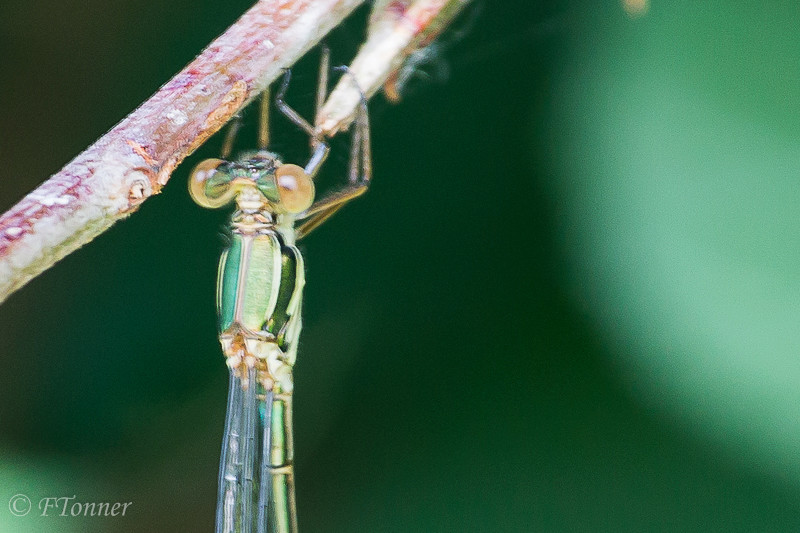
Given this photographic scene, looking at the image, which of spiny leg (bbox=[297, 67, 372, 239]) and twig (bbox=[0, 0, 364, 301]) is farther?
spiny leg (bbox=[297, 67, 372, 239])

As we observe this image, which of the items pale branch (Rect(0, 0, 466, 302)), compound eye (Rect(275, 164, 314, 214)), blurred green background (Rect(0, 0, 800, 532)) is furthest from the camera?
blurred green background (Rect(0, 0, 800, 532))

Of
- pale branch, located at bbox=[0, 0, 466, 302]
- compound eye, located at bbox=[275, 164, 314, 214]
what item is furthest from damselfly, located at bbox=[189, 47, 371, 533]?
pale branch, located at bbox=[0, 0, 466, 302]

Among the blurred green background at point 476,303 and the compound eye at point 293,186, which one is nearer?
the compound eye at point 293,186

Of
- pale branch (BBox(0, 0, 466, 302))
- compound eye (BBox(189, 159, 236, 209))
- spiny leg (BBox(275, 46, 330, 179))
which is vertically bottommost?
pale branch (BBox(0, 0, 466, 302))

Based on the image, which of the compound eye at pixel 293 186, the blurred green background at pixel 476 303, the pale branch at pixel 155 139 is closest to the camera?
the pale branch at pixel 155 139

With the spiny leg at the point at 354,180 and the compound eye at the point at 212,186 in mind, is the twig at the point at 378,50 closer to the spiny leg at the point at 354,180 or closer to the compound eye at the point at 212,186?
the spiny leg at the point at 354,180

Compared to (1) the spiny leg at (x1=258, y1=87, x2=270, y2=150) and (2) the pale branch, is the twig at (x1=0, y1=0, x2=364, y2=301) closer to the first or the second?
(2) the pale branch

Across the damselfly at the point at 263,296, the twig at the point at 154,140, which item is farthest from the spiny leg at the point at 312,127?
the twig at the point at 154,140
